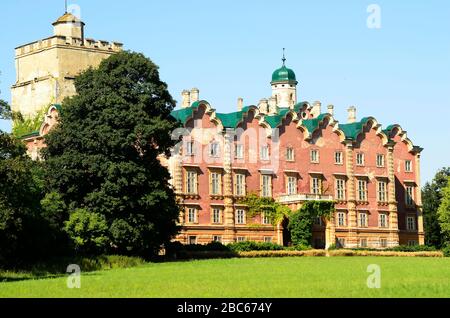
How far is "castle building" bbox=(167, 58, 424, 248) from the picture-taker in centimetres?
7875

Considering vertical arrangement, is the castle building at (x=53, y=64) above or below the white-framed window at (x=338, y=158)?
above

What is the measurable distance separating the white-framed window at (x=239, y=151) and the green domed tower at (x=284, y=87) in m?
23.7

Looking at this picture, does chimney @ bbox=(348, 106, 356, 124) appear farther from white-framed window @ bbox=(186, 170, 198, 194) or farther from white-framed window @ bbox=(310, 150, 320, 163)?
white-framed window @ bbox=(186, 170, 198, 194)

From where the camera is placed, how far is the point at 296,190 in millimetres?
84188

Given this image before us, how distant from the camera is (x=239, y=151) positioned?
81.5 m

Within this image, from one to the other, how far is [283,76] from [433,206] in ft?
68.1

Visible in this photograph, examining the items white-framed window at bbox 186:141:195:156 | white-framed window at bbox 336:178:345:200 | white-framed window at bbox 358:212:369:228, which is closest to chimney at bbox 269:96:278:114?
white-framed window at bbox 336:178:345:200

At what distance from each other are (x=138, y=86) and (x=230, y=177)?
790 inches

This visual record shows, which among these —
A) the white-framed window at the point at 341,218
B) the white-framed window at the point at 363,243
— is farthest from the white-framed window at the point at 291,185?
the white-framed window at the point at 363,243

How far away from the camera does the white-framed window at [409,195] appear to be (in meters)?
92.9

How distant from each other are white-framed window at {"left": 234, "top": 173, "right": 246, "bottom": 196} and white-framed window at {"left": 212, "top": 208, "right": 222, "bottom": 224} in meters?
2.26

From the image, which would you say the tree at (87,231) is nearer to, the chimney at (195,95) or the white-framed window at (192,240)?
the white-framed window at (192,240)
